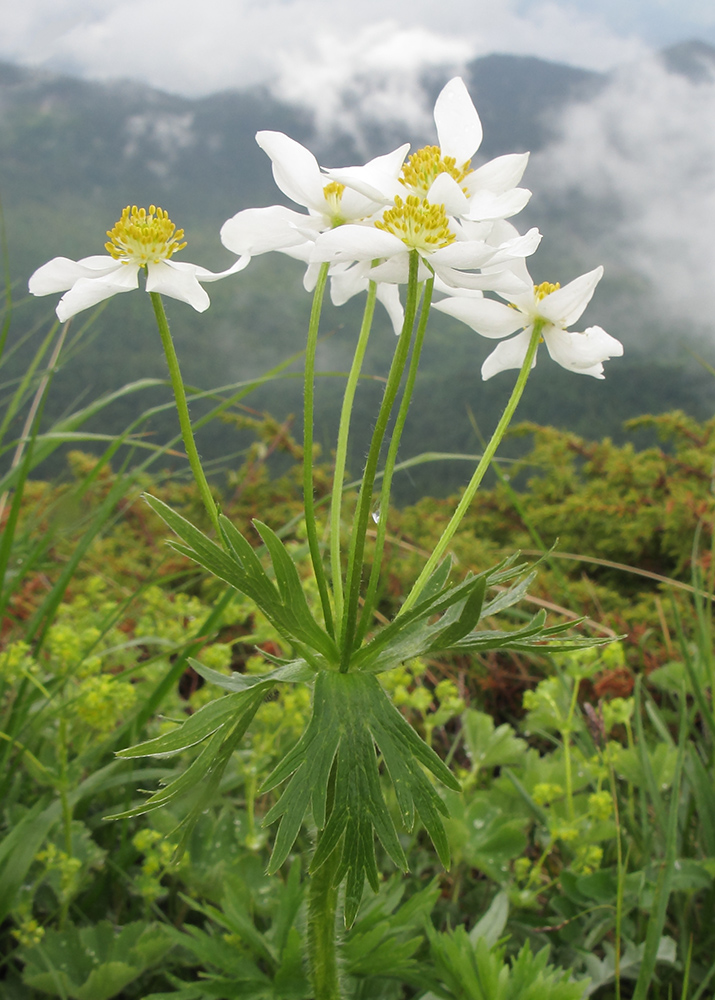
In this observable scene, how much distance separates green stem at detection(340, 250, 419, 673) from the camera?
0.81 m

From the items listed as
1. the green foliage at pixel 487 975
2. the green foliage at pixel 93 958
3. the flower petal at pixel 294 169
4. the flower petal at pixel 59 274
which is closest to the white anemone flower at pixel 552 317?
the flower petal at pixel 294 169

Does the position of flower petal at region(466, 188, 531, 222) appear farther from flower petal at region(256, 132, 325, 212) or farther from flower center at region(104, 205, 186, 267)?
flower center at region(104, 205, 186, 267)

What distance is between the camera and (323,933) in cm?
108

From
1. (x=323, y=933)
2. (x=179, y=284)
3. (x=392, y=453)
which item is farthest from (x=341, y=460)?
(x=323, y=933)

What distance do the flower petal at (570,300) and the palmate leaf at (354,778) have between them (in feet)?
1.83

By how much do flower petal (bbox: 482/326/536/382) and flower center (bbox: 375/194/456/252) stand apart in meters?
0.27

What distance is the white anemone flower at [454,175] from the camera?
2.77 ft

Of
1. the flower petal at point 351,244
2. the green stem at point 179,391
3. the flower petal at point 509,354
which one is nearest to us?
the flower petal at point 351,244

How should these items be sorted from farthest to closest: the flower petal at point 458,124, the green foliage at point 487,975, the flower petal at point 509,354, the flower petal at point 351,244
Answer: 1. the green foliage at point 487,975
2. the flower petal at point 509,354
3. the flower petal at point 458,124
4. the flower petal at point 351,244

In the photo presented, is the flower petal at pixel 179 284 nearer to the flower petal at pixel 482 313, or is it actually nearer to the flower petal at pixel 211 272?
the flower petal at pixel 211 272

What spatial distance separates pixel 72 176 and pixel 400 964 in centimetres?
2266

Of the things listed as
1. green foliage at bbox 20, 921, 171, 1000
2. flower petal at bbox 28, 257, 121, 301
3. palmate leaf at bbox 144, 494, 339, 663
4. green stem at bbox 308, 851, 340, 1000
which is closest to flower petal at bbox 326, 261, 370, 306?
flower petal at bbox 28, 257, 121, 301

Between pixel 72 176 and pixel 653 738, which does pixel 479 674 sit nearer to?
pixel 653 738

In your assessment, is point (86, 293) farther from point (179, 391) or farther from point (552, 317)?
point (552, 317)
